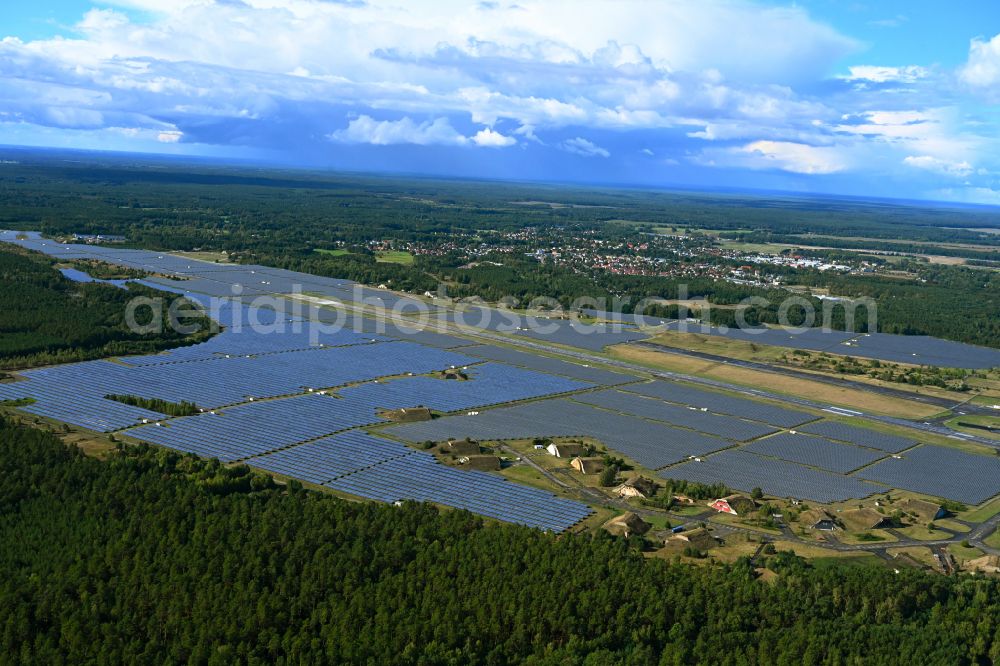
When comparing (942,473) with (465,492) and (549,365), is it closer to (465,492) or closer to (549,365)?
(465,492)

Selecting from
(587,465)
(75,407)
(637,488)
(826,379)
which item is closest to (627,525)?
(637,488)

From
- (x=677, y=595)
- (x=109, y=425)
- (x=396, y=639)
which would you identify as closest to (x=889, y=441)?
(x=677, y=595)

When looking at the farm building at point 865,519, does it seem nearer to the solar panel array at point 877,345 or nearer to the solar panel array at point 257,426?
the solar panel array at point 257,426

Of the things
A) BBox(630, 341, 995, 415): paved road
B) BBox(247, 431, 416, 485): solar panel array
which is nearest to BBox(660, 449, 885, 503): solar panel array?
BBox(247, 431, 416, 485): solar panel array

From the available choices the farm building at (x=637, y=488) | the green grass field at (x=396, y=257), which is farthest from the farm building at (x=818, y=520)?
the green grass field at (x=396, y=257)

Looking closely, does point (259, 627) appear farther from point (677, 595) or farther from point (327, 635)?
point (677, 595)

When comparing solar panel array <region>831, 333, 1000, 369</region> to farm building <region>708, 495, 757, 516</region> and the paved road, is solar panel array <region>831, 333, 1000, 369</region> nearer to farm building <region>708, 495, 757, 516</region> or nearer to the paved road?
the paved road

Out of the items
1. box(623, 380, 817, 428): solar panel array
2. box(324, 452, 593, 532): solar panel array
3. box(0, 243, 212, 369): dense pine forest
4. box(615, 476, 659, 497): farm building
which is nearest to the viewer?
box(324, 452, 593, 532): solar panel array

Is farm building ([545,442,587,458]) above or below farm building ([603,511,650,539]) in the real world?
above
